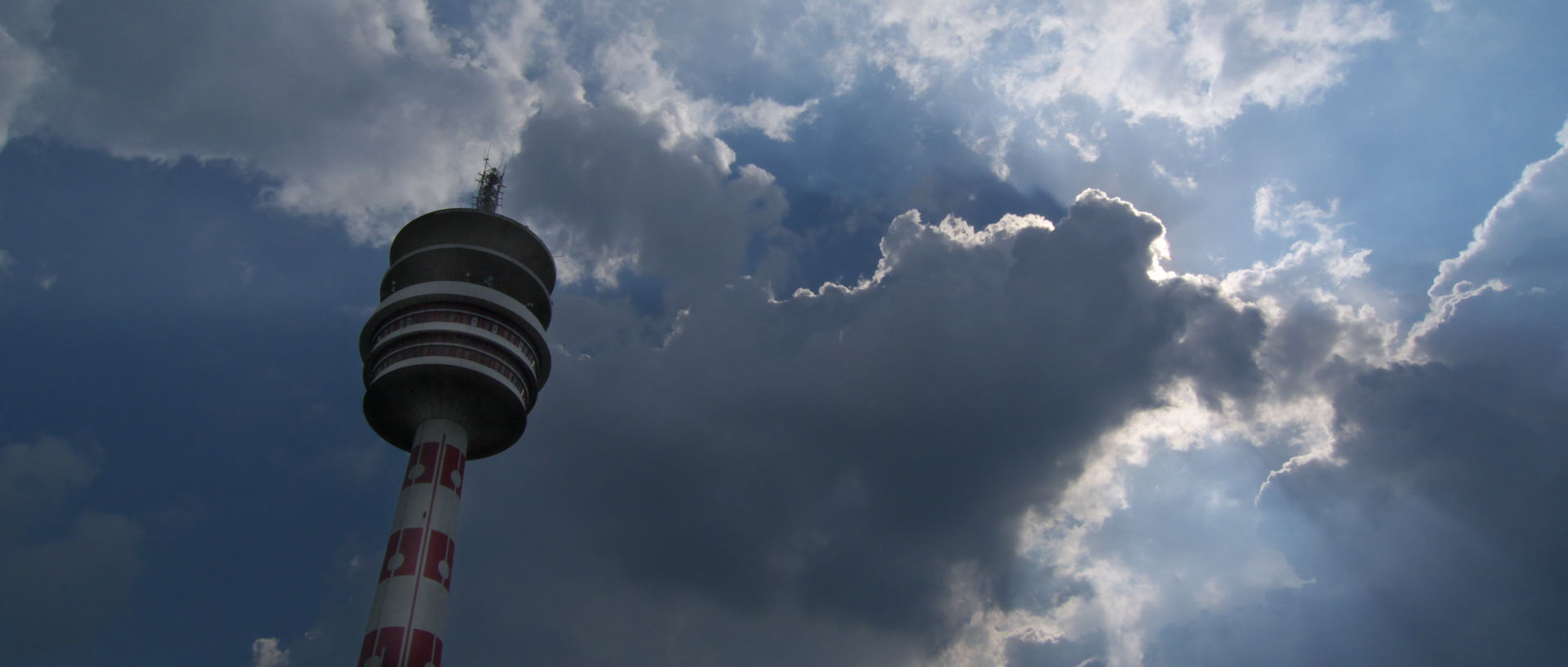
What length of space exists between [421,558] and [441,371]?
17244mm

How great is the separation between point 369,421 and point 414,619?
2353cm

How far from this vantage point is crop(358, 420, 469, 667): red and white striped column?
71.6 metres

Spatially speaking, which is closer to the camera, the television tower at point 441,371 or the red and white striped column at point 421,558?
the red and white striped column at point 421,558

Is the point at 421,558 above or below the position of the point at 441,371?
below

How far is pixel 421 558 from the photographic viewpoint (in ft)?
250

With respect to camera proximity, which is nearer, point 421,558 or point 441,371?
point 421,558

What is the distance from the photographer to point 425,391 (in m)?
85.3

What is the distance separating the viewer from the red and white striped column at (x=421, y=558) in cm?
7162

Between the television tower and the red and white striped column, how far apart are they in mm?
91

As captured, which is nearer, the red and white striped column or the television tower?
the red and white striped column

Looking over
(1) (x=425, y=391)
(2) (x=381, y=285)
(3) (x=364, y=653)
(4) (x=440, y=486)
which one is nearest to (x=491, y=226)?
(2) (x=381, y=285)

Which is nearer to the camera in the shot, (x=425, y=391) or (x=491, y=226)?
(x=425, y=391)

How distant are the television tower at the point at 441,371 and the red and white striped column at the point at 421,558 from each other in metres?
0.09

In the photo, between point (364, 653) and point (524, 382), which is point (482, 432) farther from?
point (364, 653)
